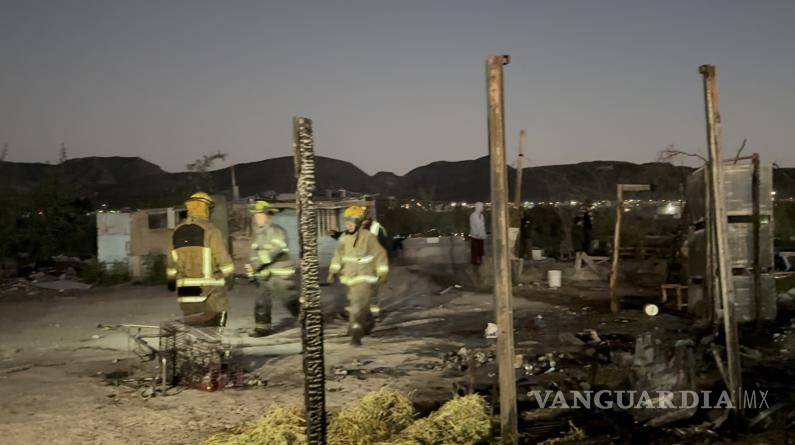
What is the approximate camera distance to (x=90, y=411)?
618 cm

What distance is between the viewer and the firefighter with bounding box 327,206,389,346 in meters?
9.55

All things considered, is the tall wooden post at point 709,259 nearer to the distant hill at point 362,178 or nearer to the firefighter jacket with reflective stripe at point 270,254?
the firefighter jacket with reflective stripe at point 270,254

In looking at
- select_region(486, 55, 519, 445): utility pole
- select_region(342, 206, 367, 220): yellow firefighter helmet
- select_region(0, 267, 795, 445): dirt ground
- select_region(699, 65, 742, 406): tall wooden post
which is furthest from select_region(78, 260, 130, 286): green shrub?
select_region(699, 65, 742, 406): tall wooden post

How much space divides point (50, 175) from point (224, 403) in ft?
70.0

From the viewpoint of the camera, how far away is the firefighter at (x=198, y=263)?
26.0 feet

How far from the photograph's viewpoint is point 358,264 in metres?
9.56

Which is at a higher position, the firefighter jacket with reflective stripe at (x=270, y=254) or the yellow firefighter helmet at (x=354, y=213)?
the yellow firefighter helmet at (x=354, y=213)

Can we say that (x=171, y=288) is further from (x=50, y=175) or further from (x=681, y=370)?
(x=50, y=175)

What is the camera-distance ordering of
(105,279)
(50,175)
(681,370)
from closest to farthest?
(681,370) → (105,279) → (50,175)

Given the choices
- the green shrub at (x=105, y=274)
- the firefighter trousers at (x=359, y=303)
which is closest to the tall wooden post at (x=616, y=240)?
the firefighter trousers at (x=359, y=303)

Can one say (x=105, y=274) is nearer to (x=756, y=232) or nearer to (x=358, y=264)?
Answer: (x=358, y=264)

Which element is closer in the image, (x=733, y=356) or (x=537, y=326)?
(x=733, y=356)

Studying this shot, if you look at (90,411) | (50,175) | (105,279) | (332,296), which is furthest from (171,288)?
(50,175)

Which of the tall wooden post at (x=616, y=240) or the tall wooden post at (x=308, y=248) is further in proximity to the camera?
the tall wooden post at (x=616, y=240)
